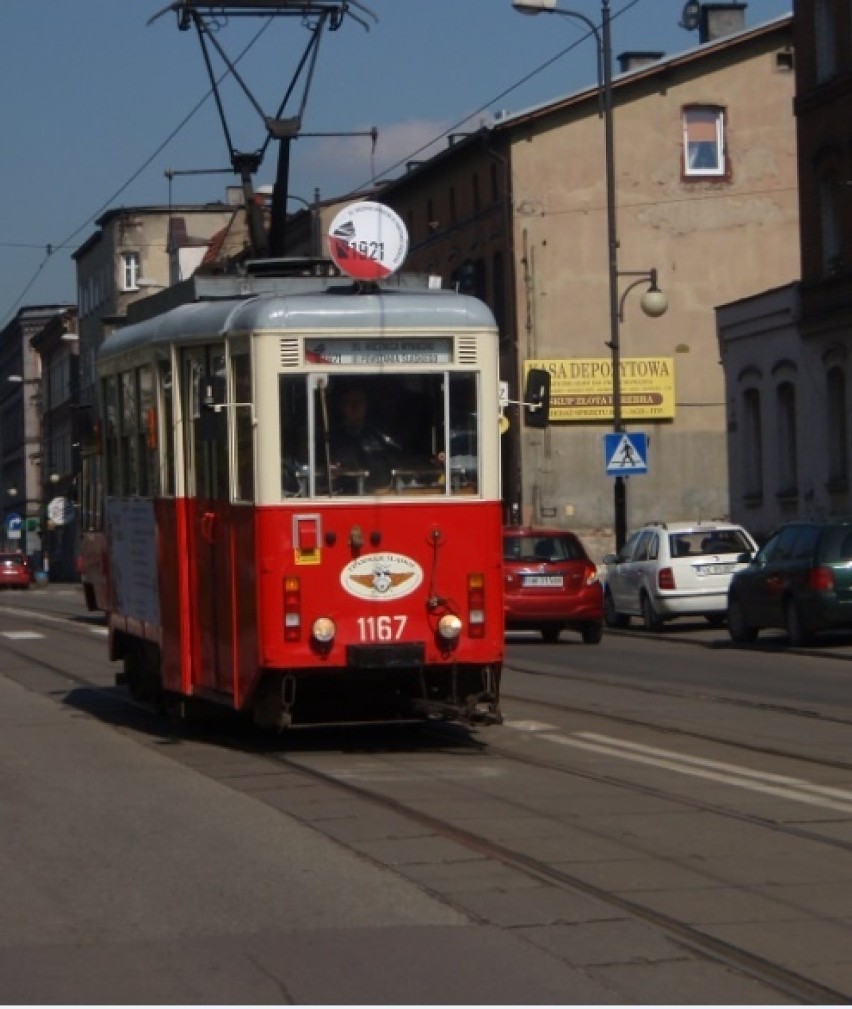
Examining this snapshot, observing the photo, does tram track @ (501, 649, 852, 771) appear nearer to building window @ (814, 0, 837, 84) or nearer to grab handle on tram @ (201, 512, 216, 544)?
grab handle on tram @ (201, 512, 216, 544)

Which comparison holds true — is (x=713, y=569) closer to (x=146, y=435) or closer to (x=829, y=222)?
(x=829, y=222)

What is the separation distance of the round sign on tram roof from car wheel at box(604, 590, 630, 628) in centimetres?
1940

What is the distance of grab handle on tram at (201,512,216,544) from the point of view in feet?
45.9

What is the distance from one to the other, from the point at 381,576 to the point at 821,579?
43.6 feet

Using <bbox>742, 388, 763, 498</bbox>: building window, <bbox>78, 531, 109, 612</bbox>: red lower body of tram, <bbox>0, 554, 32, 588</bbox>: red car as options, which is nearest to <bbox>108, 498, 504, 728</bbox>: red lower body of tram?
<bbox>78, 531, 109, 612</bbox>: red lower body of tram

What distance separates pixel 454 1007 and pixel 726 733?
873 cm

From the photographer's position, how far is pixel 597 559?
169 ft

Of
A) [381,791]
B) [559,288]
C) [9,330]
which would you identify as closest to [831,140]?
[559,288]

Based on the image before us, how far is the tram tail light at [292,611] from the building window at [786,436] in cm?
2898

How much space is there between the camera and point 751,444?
142ft

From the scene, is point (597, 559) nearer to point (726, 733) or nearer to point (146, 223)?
point (726, 733)

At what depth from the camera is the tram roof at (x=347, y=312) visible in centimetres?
1327

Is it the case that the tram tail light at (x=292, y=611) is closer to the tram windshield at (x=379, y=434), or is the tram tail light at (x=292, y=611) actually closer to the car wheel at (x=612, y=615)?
the tram windshield at (x=379, y=434)

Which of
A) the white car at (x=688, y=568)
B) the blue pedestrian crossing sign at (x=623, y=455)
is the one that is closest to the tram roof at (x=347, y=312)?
the white car at (x=688, y=568)
